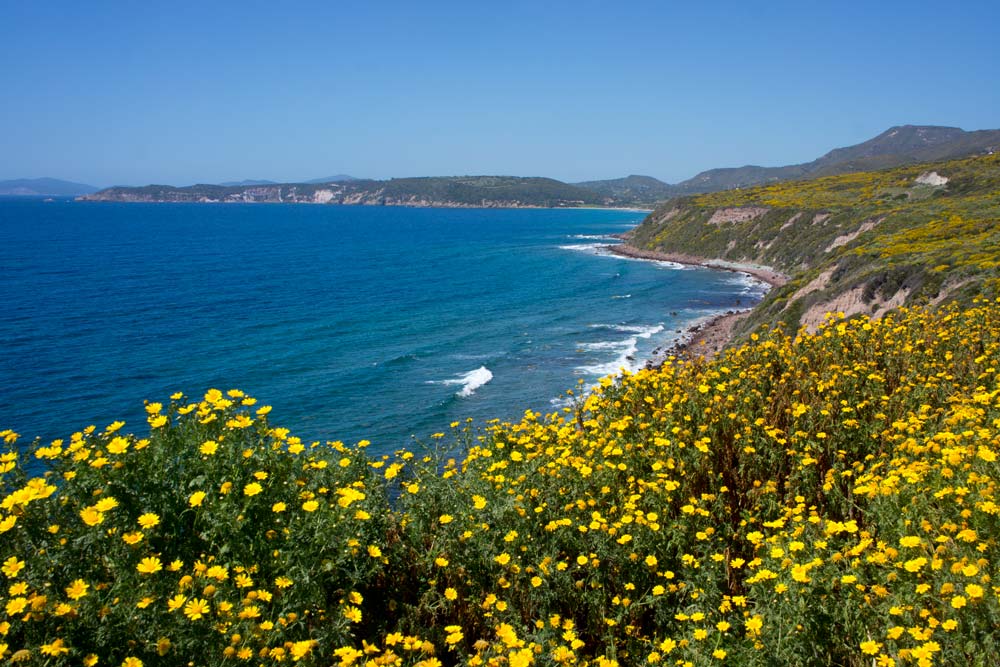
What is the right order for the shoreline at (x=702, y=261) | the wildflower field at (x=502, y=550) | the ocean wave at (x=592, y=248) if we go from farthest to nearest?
the ocean wave at (x=592, y=248), the shoreline at (x=702, y=261), the wildflower field at (x=502, y=550)

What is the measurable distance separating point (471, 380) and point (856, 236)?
1895 inches

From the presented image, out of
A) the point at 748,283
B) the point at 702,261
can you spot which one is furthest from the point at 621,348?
the point at 702,261

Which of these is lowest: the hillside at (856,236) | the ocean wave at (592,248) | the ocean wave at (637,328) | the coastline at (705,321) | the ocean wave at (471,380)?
the ocean wave at (471,380)

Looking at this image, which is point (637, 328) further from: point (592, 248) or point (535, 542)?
point (592, 248)

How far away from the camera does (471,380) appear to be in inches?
1439

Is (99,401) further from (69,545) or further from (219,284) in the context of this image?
(219,284)

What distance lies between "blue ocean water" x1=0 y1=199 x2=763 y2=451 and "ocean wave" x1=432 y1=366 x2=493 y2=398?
0.13 metres

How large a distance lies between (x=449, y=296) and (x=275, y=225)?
126865mm

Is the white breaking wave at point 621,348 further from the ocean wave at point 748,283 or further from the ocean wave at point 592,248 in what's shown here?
the ocean wave at point 592,248

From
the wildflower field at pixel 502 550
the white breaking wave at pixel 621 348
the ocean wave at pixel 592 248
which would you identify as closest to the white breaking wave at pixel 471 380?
the white breaking wave at pixel 621 348

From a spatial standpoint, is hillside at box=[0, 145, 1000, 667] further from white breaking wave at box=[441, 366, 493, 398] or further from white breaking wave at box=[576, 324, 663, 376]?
white breaking wave at box=[441, 366, 493, 398]

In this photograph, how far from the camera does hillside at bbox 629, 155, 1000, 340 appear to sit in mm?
28672

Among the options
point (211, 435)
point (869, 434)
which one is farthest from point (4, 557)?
point (869, 434)

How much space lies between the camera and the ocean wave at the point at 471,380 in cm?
3447
